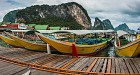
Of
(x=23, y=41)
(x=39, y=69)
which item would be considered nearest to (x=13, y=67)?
(x=39, y=69)

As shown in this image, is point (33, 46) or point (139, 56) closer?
point (139, 56)

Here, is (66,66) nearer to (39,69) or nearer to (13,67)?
(39,69)

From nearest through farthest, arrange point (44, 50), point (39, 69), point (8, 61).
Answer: point (39, 69) < point (8, 61) < point (44, 50)

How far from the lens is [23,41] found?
19125mm

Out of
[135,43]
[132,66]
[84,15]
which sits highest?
[84,15]

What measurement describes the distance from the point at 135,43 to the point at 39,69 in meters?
6.56

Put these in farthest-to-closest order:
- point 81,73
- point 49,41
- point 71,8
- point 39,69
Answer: point 71,8, point 49,41, point 39,69, point 81,73

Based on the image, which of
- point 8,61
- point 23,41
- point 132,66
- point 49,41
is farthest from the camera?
point 23,41

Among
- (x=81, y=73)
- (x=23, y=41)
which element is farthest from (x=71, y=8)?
(x=81, y=73)

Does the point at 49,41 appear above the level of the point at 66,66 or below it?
above

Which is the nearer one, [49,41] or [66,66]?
[66,66]

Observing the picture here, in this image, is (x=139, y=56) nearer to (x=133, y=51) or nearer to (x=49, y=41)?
(x=133, y=51)

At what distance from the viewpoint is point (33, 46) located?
18.1m

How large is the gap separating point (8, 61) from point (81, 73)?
5.02 metres
